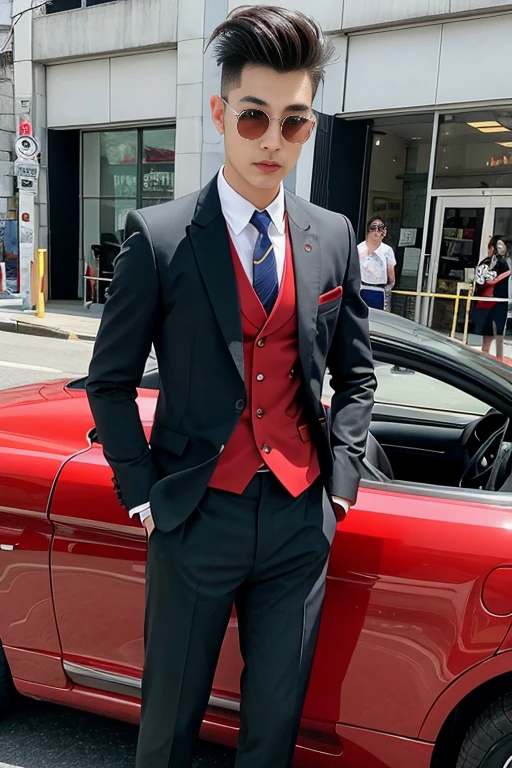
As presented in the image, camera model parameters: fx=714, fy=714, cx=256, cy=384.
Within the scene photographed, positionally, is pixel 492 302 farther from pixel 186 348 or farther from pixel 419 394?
pixel 186 348

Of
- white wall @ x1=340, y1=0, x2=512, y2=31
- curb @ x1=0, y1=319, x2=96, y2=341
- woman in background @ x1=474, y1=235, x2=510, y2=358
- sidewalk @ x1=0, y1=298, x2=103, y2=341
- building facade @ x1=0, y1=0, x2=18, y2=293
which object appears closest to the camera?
woman in background @ x1=474, y1=235, x2=510, y2=358

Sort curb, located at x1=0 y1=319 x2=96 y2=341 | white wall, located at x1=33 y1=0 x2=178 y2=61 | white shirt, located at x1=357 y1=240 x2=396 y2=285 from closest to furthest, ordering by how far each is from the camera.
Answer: white shirt, located at x1=357 y1=240 x2=396 y2=285, curb, located at x1=0 y1=319 x2=96 y2=341, white wall, located at x1=33 y1=0 x2=178 y2=61

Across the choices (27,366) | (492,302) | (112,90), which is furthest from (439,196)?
(27,366)

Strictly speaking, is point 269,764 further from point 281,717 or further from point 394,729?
point 394,729

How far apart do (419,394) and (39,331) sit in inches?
386

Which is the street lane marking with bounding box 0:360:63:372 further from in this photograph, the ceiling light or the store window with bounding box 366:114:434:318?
the ceiling light

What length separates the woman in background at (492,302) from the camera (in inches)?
383

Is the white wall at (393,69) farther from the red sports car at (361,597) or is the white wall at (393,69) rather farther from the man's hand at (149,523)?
the man's hand at (149,523)

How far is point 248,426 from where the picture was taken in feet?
5.39

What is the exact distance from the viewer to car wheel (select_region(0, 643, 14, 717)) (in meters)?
2.31

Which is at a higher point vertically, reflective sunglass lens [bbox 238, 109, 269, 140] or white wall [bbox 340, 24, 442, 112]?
white wall [bbox 340, 24, 442, 112]

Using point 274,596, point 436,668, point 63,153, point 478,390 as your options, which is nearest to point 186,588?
point 274,596

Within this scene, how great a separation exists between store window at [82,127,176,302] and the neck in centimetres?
1342

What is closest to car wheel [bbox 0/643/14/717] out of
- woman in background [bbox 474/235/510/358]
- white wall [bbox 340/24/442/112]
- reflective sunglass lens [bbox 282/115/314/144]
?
reflective sunglass lens [bbox 282/115/314/144]
